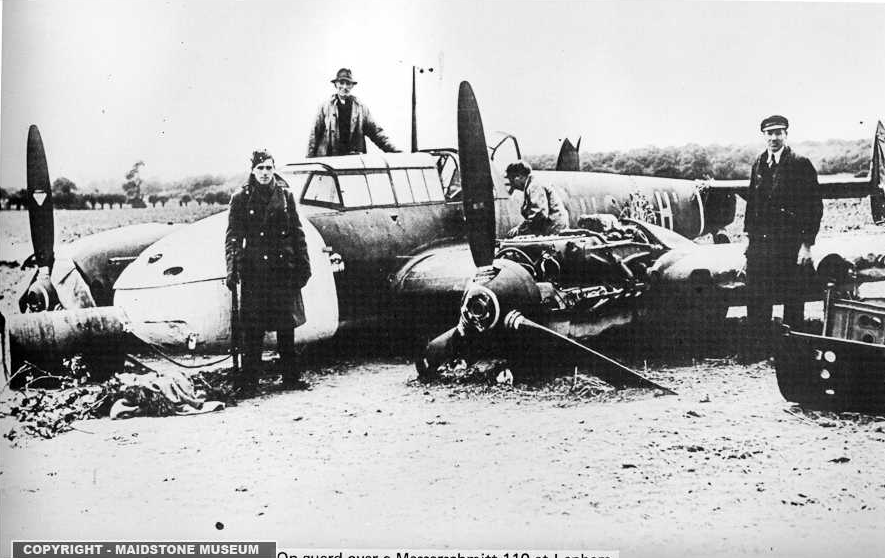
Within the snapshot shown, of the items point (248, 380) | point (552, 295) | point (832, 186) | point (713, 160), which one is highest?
point (713, 160)

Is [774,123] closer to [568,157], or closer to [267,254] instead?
[568,157]

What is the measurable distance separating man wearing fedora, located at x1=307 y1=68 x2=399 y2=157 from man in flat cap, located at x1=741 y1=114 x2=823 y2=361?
193 cm

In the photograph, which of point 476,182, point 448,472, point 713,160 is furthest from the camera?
point 713,160

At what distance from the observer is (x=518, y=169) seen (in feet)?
11.5

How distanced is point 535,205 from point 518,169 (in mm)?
190

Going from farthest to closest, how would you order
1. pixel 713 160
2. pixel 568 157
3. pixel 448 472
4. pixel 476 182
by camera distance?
pixel 713 160, pixel 568 157, pixel 476 182, pixel 448 472

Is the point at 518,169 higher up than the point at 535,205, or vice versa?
the point at 518,169

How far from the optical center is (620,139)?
3510mm

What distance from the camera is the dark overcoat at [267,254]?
130 inches

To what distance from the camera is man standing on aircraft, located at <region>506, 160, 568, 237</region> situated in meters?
3.49

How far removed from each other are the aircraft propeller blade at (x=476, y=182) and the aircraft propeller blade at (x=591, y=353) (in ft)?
0.99

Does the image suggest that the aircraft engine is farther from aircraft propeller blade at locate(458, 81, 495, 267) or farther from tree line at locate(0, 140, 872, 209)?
tree line at locate(0, 140, 872, 209)

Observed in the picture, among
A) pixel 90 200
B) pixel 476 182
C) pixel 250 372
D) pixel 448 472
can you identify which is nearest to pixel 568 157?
pixel 476 182

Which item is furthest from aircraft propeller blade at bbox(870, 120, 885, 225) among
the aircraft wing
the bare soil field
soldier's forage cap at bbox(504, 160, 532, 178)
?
soldier's forage cap at bbox(504, 160, 532, 178)
